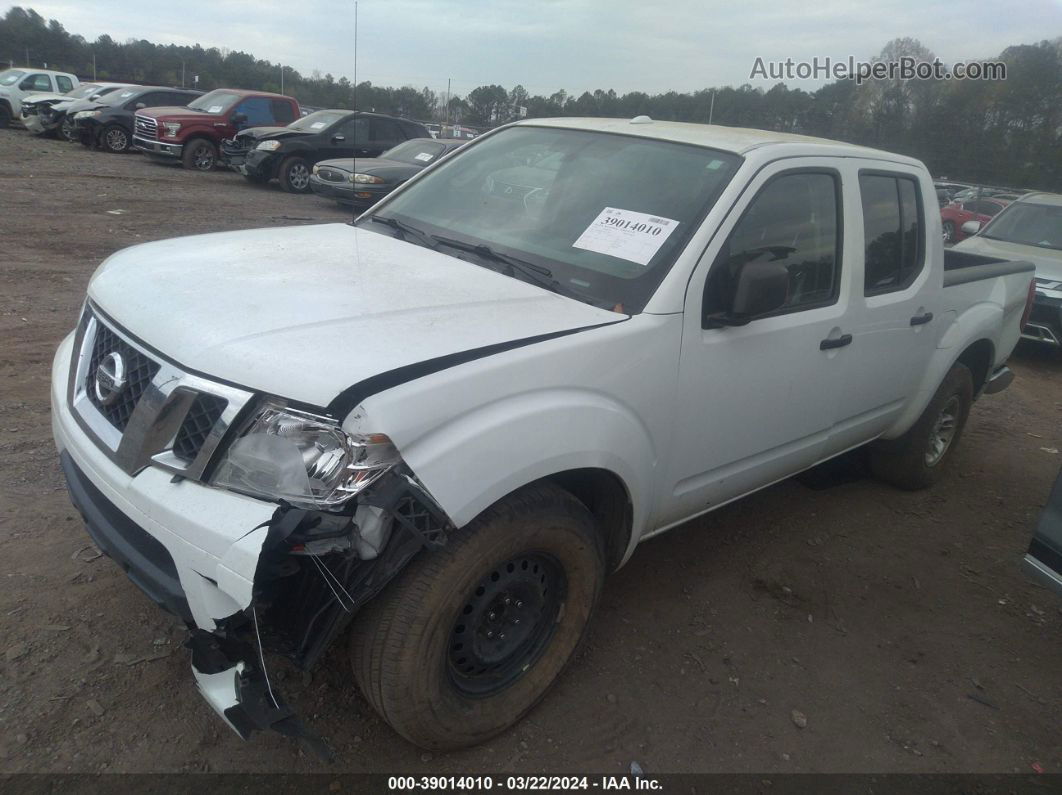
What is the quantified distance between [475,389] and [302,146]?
14469mm

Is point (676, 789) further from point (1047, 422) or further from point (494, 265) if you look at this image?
point (1047, 422)

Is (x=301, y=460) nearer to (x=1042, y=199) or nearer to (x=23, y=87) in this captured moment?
(x=1042, y=199)

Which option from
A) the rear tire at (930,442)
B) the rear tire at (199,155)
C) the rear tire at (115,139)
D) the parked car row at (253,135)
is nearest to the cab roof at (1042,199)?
the rear tire at (930,442)

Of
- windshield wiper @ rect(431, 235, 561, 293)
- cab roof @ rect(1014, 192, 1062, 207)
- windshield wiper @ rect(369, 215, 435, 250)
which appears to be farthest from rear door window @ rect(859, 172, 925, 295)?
cab roof @ rect(1014, 192, 1062, 207)

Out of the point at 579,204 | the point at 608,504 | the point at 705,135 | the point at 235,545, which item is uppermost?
the point at 705,135

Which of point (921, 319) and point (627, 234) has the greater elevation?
point (627, 234)

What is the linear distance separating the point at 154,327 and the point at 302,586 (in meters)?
0.88

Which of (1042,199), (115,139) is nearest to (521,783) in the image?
(1042,199)

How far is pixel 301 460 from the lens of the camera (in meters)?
2.03

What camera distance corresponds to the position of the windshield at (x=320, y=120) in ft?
50.2

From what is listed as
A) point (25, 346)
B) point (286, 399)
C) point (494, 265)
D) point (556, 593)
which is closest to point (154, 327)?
point (286, 399)

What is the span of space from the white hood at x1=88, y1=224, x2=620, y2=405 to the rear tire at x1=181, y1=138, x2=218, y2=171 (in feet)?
50.4

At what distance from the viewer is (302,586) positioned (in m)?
2.07

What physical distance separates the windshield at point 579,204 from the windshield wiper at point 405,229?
32mm
